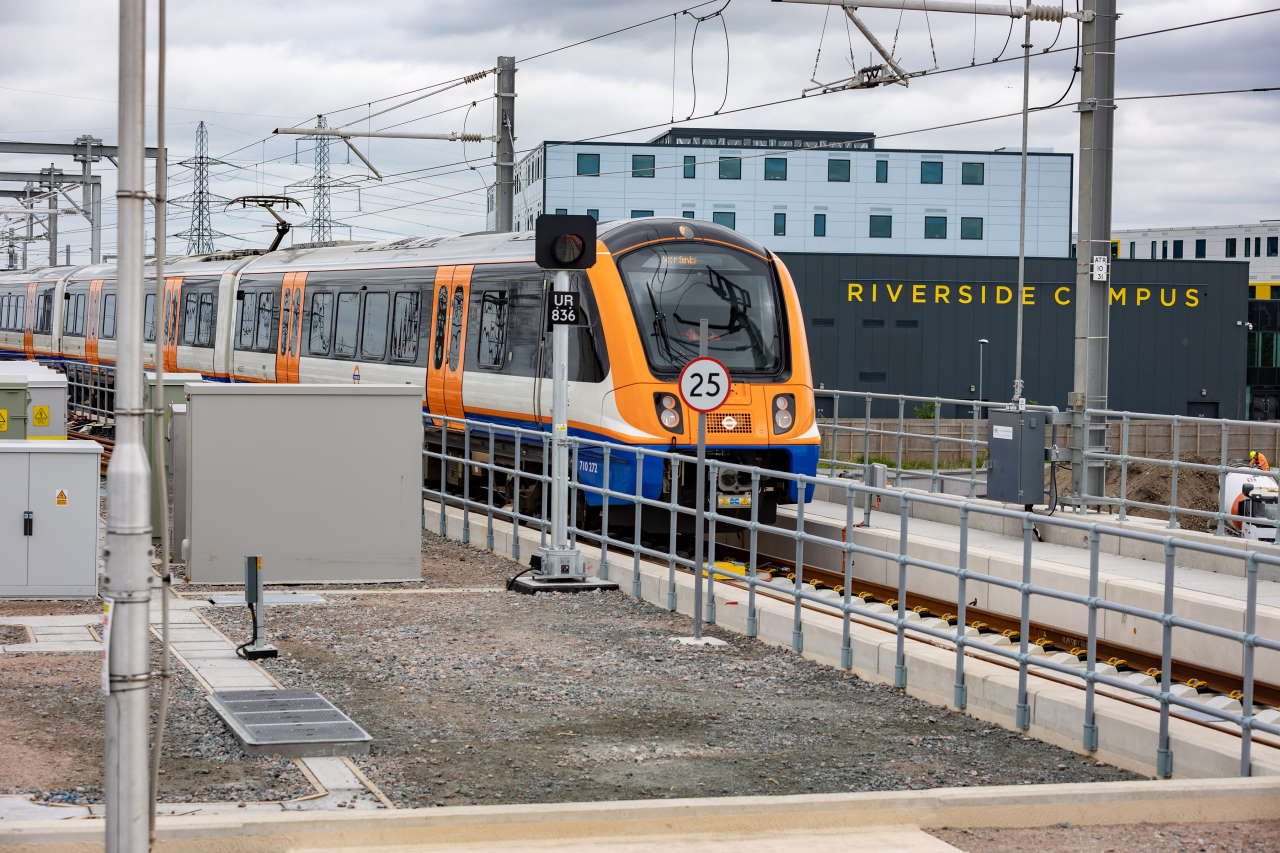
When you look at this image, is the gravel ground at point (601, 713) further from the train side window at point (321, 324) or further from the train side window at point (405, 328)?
the train side window at point (321, 324)

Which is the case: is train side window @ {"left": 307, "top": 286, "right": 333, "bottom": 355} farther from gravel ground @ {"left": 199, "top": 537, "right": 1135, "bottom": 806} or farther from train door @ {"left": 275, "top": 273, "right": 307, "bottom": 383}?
gravel ground @ {"left": 199, "top": 537, "right": 1135, "bottom": 806}

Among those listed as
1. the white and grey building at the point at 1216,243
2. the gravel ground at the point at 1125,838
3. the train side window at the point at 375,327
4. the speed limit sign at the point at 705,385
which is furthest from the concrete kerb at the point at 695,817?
the white and grey building at the point at 1216,243

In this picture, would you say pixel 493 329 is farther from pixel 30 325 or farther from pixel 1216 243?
pixel 1216 243

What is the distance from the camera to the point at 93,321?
119 feet

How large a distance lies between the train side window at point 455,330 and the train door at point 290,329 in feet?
18.2

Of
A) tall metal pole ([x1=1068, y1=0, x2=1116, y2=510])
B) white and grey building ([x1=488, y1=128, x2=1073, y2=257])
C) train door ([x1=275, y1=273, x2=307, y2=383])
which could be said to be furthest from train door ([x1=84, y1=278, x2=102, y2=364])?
white and grey building ([x1=488, y1=128, x2=1073, y2=257])

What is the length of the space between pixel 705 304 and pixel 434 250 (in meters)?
4.64

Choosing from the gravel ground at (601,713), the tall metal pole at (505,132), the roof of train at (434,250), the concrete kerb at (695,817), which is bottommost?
the gravel ground at (601,713)

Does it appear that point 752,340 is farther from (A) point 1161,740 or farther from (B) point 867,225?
(B) point 867,225

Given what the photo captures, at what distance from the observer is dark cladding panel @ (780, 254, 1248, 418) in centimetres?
5453

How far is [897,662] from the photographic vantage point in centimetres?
984

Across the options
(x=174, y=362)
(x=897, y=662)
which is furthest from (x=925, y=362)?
(x=897, y=662)

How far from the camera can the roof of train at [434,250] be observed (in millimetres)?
16514

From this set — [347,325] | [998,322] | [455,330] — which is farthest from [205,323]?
[998,322]
